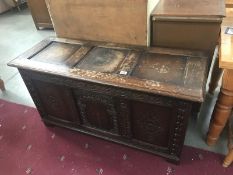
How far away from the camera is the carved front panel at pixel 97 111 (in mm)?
1240

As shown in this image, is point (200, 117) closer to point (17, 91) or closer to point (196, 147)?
point (196, 147)

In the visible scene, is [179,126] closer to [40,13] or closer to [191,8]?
[191,8]

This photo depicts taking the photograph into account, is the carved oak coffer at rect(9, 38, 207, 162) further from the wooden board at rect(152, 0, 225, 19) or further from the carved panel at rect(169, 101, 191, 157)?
the wooden board at rect(152, 0, 225, 19)

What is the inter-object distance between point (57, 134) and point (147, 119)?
0.79 meters

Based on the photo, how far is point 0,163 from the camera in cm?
148

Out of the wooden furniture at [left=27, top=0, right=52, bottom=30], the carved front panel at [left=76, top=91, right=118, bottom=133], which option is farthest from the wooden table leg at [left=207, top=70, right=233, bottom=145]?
the wooden furniture at [left=27, top=0, right=52, bottom=30]

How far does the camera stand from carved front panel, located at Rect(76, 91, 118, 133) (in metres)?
1.24

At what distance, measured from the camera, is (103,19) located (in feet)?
4.29

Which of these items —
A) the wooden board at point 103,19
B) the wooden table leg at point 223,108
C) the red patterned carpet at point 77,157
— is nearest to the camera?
the wooden table leg at point 223,108

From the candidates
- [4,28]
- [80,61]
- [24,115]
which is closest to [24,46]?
[4,28]

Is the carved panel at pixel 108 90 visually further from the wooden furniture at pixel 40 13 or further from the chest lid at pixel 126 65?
the wooden furniture at pixel 40 13

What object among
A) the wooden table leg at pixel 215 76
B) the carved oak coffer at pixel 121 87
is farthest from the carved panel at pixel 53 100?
the wooden table leg at pixel 215 76

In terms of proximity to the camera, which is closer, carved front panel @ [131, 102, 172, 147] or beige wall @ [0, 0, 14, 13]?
carved front panel @ [131, 102, 172, 147]

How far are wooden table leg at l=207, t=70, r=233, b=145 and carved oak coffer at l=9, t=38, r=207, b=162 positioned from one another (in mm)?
140
